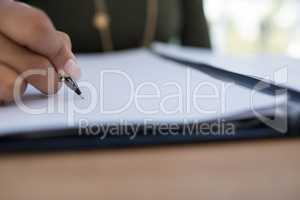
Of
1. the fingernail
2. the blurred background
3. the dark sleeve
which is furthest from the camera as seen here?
the blurred background

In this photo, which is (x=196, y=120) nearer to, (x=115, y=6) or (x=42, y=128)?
(x=42, y=128)

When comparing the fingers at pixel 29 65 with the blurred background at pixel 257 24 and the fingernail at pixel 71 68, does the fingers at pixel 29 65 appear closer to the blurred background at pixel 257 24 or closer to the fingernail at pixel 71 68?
the fingernail at pixel 71 68

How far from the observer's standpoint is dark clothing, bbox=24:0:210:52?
0.85 metres

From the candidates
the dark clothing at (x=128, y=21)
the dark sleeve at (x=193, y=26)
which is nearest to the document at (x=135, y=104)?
the dark clothing at (x=128, y=21)

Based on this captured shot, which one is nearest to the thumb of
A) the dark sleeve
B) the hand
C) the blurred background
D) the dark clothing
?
the hand

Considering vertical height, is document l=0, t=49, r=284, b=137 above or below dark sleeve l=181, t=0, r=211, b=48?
below

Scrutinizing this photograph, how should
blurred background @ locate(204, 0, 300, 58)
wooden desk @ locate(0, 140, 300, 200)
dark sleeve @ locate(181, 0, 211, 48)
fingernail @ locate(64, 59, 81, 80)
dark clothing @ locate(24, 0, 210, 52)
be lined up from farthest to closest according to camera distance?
blurred background @ locate(204, 0, 300, 58), dark sleeve @ locate(181, 0, 211, 48), dark clothing @ locate(24, 0, 210, 52), fingernail @ locate(64, 59, 81, 80), wooden desk @ locate(0, 140, 300, 200)

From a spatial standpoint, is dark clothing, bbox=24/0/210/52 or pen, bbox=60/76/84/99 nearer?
pen, bbox=60/76/84/99

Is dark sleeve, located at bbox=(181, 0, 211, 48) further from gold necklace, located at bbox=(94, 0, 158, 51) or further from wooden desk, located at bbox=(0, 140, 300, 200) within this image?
wooden desk, located at bbox=(0, 140, 300, 200)

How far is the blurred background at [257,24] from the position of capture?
1.29m

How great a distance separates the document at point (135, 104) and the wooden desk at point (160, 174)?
2cm

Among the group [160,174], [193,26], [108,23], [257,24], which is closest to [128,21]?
[108,23]

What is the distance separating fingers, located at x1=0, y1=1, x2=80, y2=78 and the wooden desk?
0.10 metres

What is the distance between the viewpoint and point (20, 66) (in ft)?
1.08
